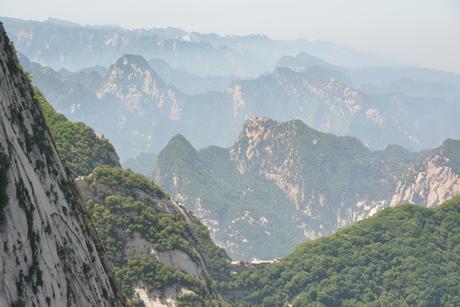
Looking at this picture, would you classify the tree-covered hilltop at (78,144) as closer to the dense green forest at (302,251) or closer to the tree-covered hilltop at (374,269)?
the dense green forest at (302,251)

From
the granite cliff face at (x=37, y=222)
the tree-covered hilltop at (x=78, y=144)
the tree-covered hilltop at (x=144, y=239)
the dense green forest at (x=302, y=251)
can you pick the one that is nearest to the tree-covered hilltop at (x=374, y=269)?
the dense green forest at (x=302, y=251)

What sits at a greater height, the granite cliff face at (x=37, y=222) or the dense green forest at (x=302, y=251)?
the granite cliff face at (x=37, y=222)

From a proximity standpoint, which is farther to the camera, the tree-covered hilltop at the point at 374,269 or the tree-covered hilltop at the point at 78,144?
the tree-covered hilltop at the point at 374,269

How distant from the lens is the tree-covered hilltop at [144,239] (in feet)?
230

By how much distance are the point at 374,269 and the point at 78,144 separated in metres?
54.7

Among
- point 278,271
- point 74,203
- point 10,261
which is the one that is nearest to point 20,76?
point 74,203

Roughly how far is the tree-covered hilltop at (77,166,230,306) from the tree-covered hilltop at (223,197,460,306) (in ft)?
91.9

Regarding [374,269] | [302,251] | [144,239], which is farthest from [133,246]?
[374,269]

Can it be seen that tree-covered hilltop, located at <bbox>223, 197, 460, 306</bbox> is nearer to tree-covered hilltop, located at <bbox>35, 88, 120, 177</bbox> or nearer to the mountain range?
the mountain range

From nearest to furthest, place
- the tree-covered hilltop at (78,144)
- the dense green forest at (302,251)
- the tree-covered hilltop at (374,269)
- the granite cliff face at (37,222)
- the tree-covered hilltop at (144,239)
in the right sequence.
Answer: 1. the granite cliff face at (37,222)
2. the tree-covered hilltop at (144,239)
3. the dense green forest at (302,251)
4. the tree-covered hilltop at (78,144)
5. the tree-covered hilltop at (374,269)

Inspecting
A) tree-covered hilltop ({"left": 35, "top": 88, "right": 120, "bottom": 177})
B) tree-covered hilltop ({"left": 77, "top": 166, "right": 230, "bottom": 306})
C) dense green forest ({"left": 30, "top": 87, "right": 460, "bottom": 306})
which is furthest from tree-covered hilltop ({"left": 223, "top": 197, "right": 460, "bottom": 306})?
tree-covered hilltop ({"left": 35, "top": 88, "right": 120, "bottom": 177})

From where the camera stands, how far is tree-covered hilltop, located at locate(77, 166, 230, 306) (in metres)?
70.0

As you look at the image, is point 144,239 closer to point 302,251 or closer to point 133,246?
point 133,246

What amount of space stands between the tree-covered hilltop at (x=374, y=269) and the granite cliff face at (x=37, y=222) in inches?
2852
